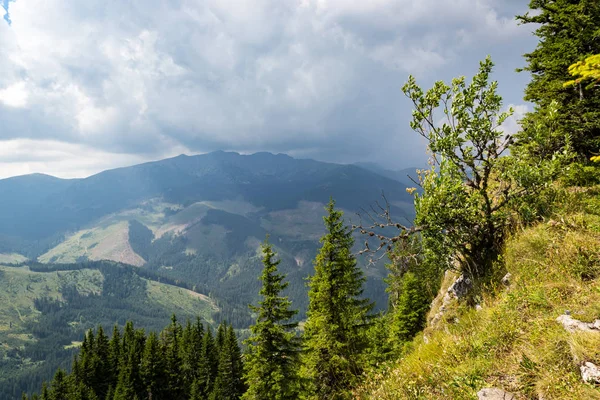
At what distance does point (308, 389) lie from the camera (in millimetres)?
22859

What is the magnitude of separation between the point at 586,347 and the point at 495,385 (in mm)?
1564

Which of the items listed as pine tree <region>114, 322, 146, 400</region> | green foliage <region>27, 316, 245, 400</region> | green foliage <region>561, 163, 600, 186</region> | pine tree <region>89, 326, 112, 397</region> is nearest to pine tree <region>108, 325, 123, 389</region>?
green foliage <region>27, 316, 245, 400</region>

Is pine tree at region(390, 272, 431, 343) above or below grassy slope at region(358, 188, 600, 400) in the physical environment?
below

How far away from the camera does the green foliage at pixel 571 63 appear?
52.3 ft

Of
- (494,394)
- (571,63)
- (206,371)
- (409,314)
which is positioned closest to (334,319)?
(409,314)

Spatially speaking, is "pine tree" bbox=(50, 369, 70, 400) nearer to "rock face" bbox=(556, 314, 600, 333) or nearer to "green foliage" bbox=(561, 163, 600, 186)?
"rock face" bbox=(556, 314, 600, 333)

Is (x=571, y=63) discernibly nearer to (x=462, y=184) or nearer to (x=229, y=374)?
(x=462, y=184)

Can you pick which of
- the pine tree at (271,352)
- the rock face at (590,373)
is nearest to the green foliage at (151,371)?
the pine tree at (271,352)

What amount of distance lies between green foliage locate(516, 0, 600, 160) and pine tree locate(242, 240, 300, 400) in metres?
18.3

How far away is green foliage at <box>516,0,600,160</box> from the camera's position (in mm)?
15945

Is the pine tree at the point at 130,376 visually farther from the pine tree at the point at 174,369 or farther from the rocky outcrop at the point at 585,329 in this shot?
the rocky outcrop at the point at 585,329

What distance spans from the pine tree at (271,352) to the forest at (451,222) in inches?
2.9

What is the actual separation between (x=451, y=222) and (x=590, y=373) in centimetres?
560

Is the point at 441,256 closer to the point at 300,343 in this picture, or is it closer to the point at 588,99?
the point at 588,99
